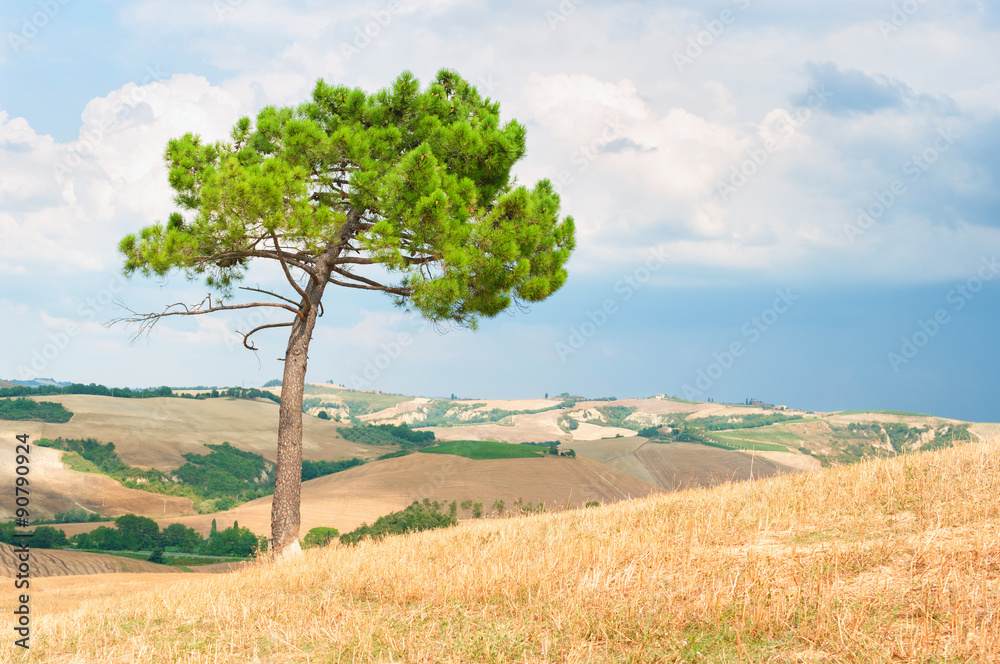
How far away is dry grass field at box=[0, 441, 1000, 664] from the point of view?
465cm

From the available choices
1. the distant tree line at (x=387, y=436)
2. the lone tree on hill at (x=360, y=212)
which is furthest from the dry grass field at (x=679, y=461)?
→ the lone tree on hill at (x=360, y=212)

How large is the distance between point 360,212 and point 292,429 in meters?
5.47

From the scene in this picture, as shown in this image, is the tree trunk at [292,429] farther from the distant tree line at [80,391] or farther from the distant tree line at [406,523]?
the distant tree line at [80,391]

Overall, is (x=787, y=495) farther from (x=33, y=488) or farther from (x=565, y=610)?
(x=33, y=488)

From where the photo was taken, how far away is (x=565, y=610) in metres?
5.47

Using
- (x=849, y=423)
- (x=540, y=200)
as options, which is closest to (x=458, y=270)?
(x=540, y=200)

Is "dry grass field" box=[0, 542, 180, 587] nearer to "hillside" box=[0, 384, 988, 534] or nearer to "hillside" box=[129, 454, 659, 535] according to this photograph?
"hillside" box=[129, 454, 659, 535]

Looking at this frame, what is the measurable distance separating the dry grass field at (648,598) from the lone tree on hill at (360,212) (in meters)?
6.43

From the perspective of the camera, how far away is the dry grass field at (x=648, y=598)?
183 inches

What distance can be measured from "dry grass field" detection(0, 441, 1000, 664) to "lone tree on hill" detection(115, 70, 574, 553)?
6.43m

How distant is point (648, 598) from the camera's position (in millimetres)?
5609

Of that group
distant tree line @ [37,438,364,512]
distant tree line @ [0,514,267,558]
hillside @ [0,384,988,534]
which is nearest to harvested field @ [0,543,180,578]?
distant tree line @ [0,514,267,558]

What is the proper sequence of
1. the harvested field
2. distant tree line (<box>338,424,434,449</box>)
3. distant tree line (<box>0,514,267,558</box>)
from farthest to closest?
distant tree line (<box>338,424,434,449</box>) → distant tree line (<box>0,514,267,558</box>) → the harvested field

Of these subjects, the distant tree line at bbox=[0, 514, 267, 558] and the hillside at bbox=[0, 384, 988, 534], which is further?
the hillside at bbox=[0, 384, 988, 534]
